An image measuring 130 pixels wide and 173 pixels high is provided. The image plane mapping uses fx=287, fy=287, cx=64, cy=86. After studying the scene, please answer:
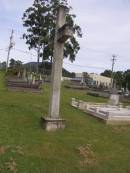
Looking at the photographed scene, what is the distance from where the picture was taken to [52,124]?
9703mm

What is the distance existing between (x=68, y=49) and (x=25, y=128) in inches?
1400

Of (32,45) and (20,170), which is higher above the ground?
(32,45)

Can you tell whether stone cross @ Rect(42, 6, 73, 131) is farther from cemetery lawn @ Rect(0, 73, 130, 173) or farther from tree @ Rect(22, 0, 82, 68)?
tree @ Rect(22, 0, 82, 68)

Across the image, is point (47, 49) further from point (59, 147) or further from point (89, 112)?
point (59, 147)

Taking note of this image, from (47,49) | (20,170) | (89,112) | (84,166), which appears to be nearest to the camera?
(20,170)

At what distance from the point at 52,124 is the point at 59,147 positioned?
5.15 ft

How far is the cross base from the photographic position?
961cm

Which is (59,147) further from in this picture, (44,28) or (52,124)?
(44,28)

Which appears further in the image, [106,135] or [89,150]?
[106,135]

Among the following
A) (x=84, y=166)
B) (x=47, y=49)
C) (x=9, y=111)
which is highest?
(x=47, y=49)

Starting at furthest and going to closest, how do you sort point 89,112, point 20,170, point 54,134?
point 89,112 < point 54,134 < point 20,170

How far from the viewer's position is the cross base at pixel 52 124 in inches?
379

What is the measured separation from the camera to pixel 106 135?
10.4 m

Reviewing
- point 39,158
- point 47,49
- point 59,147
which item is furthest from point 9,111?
point 47,49
